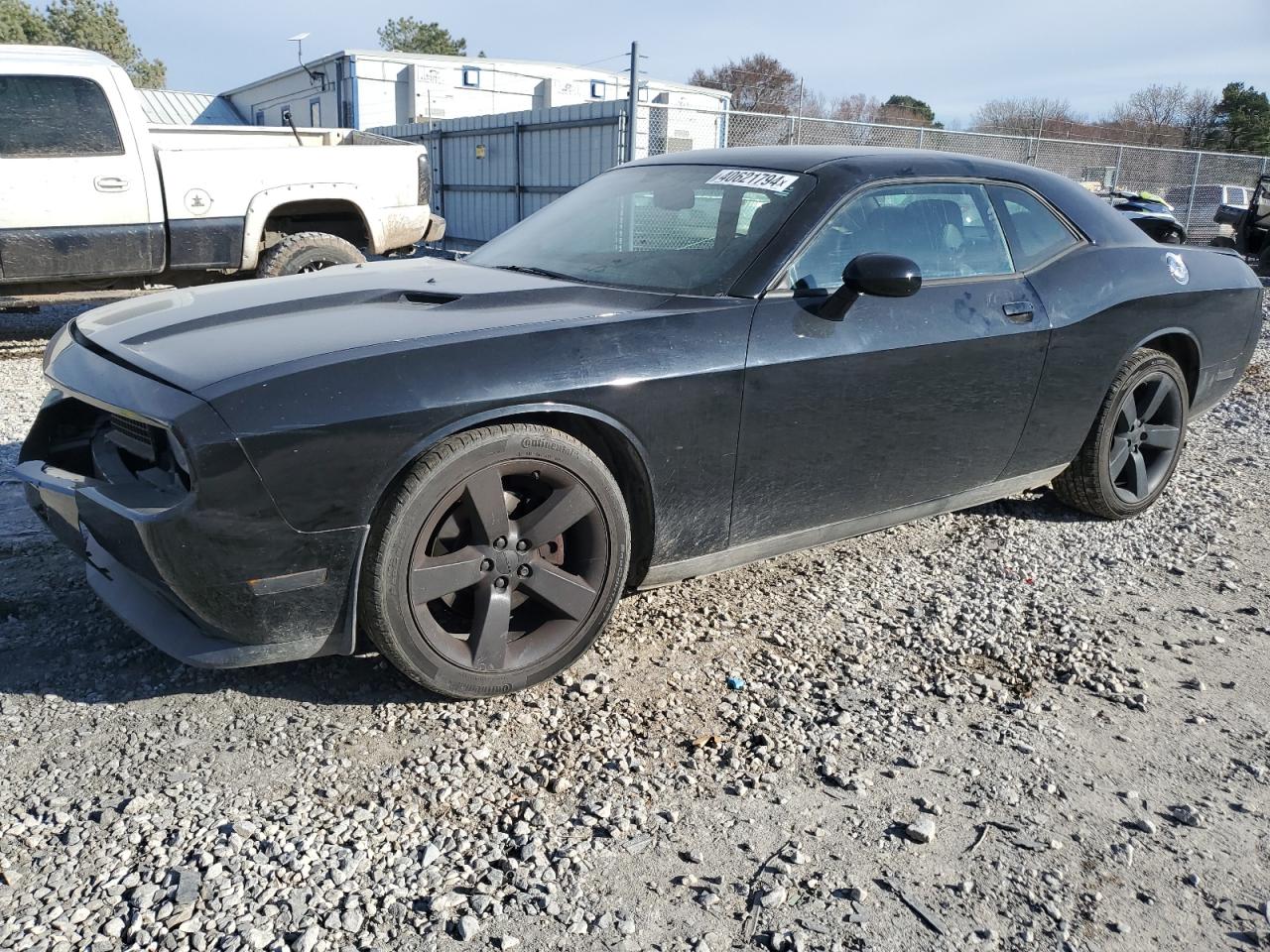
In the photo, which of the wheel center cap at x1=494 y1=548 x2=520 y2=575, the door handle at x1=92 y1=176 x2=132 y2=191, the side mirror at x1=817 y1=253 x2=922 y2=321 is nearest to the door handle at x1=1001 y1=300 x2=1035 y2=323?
the side mirror at x1=817 y1=253 x2=922 y2=321

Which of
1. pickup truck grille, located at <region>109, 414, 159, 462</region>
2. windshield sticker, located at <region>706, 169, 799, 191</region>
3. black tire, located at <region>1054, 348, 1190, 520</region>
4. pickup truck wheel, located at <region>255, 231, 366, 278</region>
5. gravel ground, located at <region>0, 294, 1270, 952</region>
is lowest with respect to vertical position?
gravel ground, located at <region>0, 294, 1270, 952</region>

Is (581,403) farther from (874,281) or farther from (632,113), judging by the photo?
(632,113)

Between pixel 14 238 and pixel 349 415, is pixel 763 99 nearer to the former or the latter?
pixel 14 238

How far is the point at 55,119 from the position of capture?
7086mm

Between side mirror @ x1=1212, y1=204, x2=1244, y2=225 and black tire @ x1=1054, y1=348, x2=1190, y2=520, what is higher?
side mirror @ x1=1212, y1=204, x2=1244, y2=225

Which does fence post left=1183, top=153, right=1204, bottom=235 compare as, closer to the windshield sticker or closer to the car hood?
the windshield sticker

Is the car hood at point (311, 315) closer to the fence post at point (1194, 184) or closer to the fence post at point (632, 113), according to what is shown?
the fence post at point (632, 113)

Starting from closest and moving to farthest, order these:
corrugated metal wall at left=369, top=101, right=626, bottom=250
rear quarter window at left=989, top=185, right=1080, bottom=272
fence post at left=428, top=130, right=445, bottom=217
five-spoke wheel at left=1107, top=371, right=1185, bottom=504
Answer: rear quarter window at left=989, top=185, right=1080, bottom=272 < five-spoke wheel at left=1107, top=371, right=1185, bottom=504 < corrugated metal wall at left=369, top=101, right=626, bottom=250 < fence post at left=428, top=130, right=445, bottom=217

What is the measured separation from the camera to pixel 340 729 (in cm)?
276

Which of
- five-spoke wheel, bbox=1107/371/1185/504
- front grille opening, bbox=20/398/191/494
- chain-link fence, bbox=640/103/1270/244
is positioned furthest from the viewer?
chain-link fence, bbox=640/103/1270/244

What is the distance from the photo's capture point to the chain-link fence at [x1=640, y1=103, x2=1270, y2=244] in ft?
43.8

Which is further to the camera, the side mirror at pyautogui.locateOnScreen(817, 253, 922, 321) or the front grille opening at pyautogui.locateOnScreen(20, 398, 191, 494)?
the side mirror at pyautogui.locateOnScreen(817, 253, 922, 321)

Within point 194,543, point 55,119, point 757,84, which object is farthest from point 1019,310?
point 757,84

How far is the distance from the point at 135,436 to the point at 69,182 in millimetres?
5366
